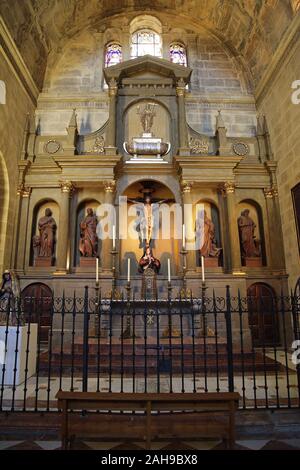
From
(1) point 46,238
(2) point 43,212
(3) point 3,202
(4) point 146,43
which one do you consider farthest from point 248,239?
(4) point 146,43

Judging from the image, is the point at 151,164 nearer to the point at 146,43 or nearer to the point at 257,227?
the point at 257,227

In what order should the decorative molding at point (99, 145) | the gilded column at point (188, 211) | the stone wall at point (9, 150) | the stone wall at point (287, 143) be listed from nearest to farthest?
the stone wall at point (287, 143)
the stone wall at point (9, 150)
the gilded column at point (188, 211)
the decorative molding at point (99, 145)

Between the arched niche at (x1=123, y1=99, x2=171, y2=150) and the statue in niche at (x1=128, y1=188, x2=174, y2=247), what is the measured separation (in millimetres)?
2129

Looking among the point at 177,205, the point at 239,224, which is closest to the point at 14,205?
the point at 177,205

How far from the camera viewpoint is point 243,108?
13320 mm

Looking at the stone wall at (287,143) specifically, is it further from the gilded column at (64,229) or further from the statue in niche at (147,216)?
the gilded column at (64,229)

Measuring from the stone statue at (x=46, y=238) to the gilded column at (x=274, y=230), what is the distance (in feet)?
24.6

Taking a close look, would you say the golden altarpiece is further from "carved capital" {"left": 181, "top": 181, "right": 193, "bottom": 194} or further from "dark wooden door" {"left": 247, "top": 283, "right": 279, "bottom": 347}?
"dark wooden door" {"left": 247, "top": 283, "right": 279, "bottom": 347}

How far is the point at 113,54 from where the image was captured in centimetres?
1430

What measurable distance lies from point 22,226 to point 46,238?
3.01ft

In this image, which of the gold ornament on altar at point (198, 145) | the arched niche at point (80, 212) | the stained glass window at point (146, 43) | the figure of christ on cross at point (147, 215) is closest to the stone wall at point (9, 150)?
the arched niche at point (80, 212)

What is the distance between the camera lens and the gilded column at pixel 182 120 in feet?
37.7
